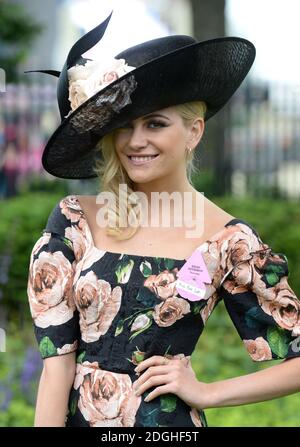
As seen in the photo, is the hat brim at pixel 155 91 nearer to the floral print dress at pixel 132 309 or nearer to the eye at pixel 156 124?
the eye at pixel 156 124

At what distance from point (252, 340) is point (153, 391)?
31cm

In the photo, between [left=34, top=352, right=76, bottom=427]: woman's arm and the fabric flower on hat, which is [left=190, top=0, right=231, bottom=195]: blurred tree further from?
[left=34, top=352, right=76, bottom=427]: woman's arm

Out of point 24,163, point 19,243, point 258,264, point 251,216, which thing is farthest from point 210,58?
point 24,163

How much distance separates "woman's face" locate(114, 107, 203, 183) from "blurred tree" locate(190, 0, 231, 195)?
22.5ft

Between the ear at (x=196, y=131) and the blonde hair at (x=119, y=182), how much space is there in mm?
14

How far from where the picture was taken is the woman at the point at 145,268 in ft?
8.59

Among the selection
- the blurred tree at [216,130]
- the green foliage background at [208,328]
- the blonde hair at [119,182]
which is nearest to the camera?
the blonde hair at [119,182]

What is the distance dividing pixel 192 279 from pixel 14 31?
11.6 meters

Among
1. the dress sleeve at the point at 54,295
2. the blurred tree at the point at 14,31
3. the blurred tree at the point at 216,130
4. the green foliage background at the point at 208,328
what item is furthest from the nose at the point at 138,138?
the blurred tree at the point at 14,31

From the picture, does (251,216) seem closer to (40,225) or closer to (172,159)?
(40,225)

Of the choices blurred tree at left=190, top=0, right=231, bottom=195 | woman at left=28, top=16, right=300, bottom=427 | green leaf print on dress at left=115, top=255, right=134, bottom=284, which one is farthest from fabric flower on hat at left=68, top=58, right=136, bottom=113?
blurred tree at left=190, top=0, right=231, bottom=195

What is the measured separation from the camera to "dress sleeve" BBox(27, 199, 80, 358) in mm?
2676

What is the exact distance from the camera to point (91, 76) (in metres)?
2.68


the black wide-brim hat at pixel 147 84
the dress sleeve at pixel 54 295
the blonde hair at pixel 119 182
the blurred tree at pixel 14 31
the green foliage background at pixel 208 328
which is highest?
the blurred tree at pixel 14 31
